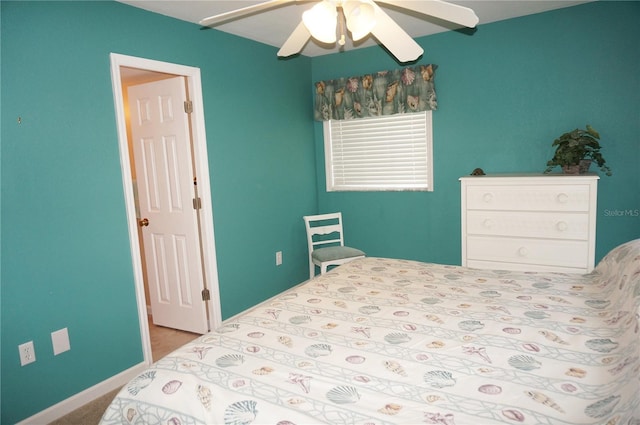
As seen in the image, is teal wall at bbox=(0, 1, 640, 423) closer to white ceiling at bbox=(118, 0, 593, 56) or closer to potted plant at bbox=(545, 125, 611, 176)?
white ceiling at bbox=(118, 0, 593, 56)

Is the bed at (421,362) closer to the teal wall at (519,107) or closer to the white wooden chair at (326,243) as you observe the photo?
the teal wall at (519,107)

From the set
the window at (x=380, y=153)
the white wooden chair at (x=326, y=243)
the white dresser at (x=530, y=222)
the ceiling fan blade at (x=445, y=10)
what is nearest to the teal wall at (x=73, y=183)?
the white wooden chair at (x=326, y=243)

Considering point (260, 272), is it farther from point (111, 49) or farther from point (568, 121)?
point (568, 121)

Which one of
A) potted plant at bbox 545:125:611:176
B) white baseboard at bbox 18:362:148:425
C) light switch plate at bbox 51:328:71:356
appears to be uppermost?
A: potted plant at bbox 545:125:611:176

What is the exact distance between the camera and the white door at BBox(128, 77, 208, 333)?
3246mm

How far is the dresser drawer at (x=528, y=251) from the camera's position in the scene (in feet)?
9.72

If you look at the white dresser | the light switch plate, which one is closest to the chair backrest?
the white dresser

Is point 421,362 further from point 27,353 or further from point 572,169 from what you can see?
point 572,169

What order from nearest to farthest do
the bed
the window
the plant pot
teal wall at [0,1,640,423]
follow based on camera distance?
the bed → teal wall at [0,1,640,423] → the plant pot → the window

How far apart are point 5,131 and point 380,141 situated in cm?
315

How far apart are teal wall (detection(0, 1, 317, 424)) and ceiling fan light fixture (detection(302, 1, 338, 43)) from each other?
1540 millimetres

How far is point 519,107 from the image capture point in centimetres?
352


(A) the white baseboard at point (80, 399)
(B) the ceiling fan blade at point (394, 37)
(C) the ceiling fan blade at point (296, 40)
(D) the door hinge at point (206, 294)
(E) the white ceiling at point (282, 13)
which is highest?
(E) the white ceiling at point (282, 13)

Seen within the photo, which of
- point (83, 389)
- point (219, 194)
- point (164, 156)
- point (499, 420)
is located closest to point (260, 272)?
point (219, 194)
